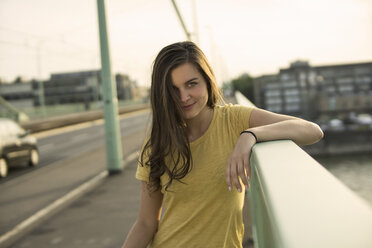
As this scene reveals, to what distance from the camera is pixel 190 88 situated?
1.96 metres

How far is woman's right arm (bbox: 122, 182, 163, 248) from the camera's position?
1.93 meters

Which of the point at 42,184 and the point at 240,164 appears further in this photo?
the point at 42,184

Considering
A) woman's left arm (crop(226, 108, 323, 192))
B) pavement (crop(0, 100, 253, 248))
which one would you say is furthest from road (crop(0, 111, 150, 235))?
woman's left arm (crop(226, 108, 323, 192))

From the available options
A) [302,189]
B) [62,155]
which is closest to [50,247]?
[302,189]

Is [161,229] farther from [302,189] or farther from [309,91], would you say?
[309,91]

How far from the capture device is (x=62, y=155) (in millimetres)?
15617

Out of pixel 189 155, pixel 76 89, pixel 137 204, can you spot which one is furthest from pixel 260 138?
pixel 76 89

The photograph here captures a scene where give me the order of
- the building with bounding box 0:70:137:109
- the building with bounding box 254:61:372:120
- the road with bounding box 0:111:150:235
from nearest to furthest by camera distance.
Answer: the road with bounding box 0:111:150:235
the building with bounding box 254:61:372:120
the building with bounding box 0:70:137:109

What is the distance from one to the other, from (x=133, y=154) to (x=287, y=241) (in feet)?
40.5

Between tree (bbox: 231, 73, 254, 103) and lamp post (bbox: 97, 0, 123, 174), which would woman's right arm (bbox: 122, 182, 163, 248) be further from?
tree (bbox: 231, 73, 254, 103)

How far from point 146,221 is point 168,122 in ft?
1.48

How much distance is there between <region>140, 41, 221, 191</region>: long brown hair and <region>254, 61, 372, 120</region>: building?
90.1 meters

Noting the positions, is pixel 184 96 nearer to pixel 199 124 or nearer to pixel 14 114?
pixel 199 124

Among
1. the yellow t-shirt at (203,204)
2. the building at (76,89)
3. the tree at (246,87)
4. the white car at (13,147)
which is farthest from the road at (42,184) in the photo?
the tree at (246,87)
